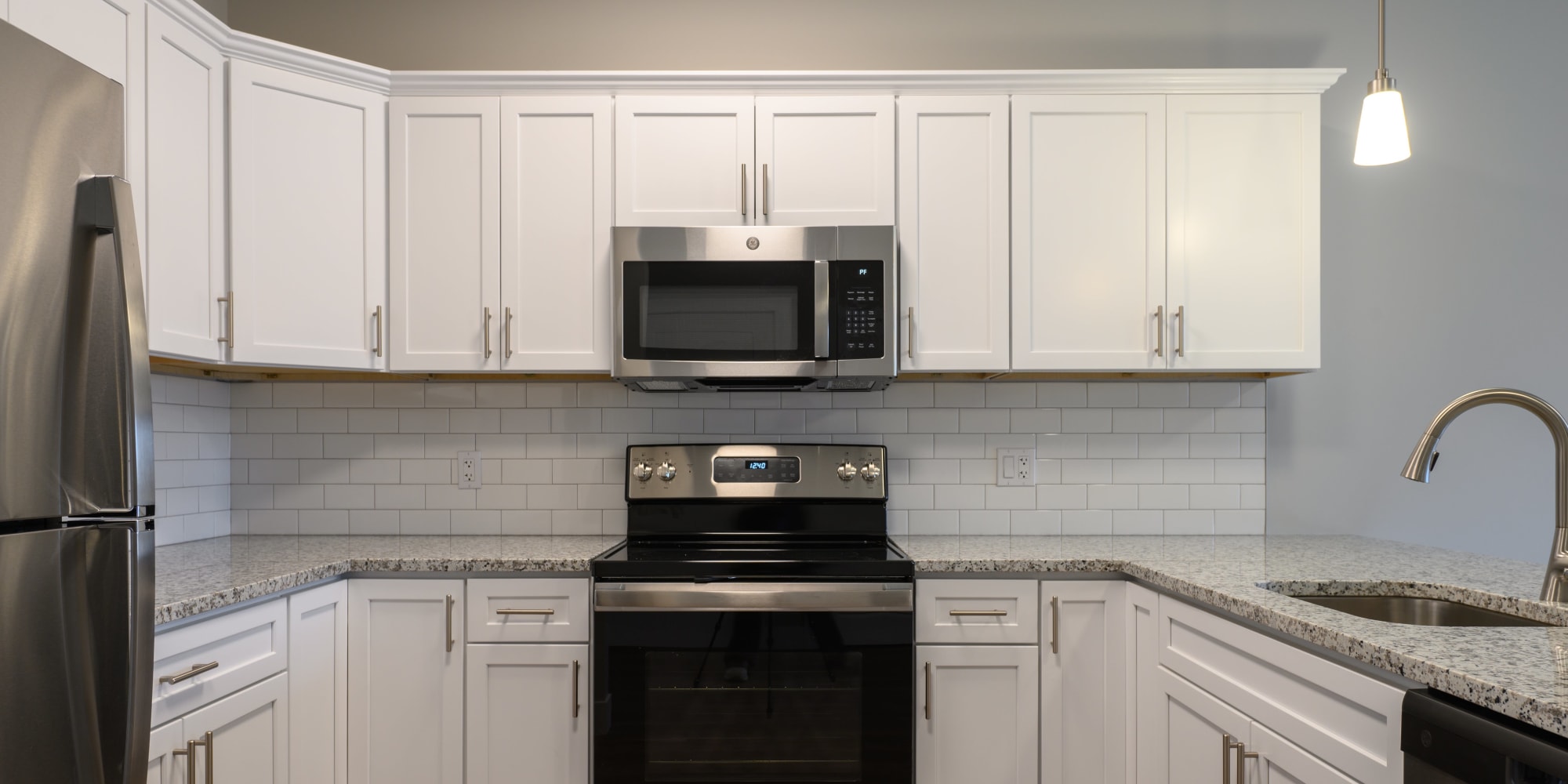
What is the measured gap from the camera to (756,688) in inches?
79.0

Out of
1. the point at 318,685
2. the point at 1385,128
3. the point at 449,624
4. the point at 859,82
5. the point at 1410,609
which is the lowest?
the point at 318,685

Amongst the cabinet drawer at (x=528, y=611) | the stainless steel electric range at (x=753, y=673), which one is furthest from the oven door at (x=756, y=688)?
the cabinet drawer at (x=528, y=611)

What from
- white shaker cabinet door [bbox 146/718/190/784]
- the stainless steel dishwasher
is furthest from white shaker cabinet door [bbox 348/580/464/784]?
the stainless steel dishwasher

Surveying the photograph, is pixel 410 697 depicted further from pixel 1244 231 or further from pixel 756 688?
pixel 1244 231

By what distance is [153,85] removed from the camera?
6.22ft

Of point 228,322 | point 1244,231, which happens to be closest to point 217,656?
point 228,322

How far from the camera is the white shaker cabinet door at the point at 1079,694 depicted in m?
2.08

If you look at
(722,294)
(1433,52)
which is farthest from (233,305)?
(1433,52)

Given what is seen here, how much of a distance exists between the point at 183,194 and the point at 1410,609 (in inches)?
115

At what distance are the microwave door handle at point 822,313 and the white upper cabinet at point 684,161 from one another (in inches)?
10.5

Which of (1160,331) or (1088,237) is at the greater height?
(1088,237)

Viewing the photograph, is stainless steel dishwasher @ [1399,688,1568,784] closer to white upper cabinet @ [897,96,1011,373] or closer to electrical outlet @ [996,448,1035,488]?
→ white upper cabinet @ [897,96,1011,373]

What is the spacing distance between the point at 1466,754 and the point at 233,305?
8.53ft

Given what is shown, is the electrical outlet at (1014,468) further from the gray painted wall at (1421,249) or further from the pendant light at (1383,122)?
the pendant light at (1383,122)
